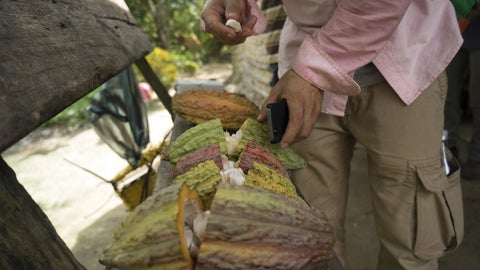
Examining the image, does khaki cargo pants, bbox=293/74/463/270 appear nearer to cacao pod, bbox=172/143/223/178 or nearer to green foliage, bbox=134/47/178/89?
cacao pod, bbox=172/143/223/178

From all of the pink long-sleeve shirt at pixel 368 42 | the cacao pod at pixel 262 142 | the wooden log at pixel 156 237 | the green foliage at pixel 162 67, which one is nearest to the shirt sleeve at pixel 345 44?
the pink long-sleeve shirt at pixel 368 42

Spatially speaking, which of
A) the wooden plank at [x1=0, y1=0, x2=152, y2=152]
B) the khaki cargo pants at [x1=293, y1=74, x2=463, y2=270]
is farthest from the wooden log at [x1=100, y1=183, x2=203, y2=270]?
the khaki cargo pants at [x1=293, y1=74, x2=463, y2=270]

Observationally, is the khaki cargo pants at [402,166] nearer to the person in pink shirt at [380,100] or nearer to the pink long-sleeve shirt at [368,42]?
the person in pink shirt at [380,100]

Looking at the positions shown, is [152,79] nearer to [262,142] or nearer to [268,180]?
[262,142]

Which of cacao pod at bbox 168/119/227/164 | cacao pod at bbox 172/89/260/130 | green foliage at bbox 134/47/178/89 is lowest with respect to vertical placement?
green foliage at bbox 134/47/178/89

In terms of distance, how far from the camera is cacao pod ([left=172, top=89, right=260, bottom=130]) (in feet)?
5.21

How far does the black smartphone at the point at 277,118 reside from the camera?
1178mm

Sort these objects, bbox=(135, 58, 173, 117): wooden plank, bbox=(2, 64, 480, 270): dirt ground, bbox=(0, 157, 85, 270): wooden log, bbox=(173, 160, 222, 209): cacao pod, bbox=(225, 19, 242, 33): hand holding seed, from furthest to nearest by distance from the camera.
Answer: bbox=(135, 58, 173, 117): wooden plank < bbox=(2, 64, 480, 270): dirt ground < bbox=(225, 19, 242, 33): hand holding seed < bbox=(173, 160, 222, 209): cacao pod < bbox=(0, 157, 85, 270): wooden log

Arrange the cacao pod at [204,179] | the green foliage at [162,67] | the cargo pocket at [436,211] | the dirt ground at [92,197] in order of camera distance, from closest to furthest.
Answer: the cacao pod at [204,179], the cargo pocket at [436,211], the dirt ground at [92,197], the green foliage at [162,67]

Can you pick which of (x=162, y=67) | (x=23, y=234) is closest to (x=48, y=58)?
(x=23, y=234)

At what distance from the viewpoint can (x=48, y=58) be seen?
100cm

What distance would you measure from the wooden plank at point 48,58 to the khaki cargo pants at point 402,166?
1011mm

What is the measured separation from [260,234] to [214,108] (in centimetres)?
87

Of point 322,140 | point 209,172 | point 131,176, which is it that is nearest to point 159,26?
point 131,176
